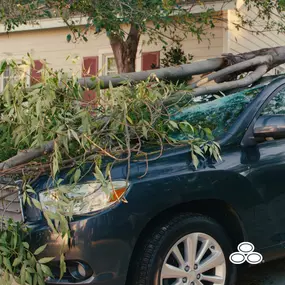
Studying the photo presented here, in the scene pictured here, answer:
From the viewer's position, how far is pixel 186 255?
3.08 metres

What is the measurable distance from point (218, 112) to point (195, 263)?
1.25 metres

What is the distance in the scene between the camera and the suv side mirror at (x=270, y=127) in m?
3.34

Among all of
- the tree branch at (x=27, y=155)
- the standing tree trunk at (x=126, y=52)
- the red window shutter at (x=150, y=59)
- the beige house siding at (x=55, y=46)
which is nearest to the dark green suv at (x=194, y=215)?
the tree branch at (x=27, y=155)

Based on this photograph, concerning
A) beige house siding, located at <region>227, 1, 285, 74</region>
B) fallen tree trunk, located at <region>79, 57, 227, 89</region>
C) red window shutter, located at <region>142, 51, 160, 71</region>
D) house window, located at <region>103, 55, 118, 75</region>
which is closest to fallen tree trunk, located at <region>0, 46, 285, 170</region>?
fallen tree trunk, located at <region>79, 57, 227, 89</region>

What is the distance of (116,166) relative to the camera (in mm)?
3002

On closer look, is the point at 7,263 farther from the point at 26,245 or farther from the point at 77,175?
the point at 77,175

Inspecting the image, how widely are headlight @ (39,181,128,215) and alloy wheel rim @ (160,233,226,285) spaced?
0.52 m

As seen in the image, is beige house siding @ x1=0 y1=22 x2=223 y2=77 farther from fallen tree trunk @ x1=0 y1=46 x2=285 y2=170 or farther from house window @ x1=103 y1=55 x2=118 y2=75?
fallen tree trunk @ x1=0 y1=46 x2=285 y2=170

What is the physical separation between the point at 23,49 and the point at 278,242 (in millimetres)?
10144

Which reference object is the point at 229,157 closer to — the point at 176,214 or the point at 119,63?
the point at 176,214

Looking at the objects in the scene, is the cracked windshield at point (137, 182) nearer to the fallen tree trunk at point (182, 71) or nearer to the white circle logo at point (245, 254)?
the white circle logo at point (245, 254)

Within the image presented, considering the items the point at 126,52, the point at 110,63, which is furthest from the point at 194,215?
the point at 110,63

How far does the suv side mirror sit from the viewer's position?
11.0ft

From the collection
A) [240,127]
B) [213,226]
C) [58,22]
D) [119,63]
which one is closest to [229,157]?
[240,127]
